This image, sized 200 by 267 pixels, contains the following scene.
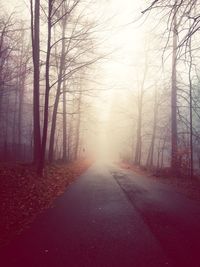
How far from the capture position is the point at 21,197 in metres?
9.66

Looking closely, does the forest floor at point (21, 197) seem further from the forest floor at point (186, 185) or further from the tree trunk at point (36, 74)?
the forest floor at point (186, 185)

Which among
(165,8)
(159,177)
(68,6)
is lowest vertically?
(159,177)

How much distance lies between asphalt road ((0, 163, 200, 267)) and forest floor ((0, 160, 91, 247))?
0.37 meters

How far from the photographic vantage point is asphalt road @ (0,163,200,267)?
16.3 ft

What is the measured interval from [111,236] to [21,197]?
4329 millimetres

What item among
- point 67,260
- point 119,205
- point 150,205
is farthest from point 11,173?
point 67,260

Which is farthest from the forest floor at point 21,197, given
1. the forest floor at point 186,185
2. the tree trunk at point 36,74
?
the forest floor at point 186,185

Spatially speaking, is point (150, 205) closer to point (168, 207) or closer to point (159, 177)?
point (168, 207)

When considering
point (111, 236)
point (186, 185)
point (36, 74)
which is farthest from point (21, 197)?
point (186, 185)

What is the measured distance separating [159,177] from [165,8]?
557 inches

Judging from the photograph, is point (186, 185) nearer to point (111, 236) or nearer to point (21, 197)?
point (21, 197)

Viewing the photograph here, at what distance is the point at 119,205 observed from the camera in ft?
31.6

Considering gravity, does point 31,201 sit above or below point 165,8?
below

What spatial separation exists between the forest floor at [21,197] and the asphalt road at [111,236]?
0.37 metres
